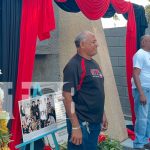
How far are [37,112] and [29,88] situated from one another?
0.31 metres

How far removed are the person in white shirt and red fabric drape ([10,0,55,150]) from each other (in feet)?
4.98

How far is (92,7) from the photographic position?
4250 mm

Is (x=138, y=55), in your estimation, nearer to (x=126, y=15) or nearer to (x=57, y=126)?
(x=126, y=15)

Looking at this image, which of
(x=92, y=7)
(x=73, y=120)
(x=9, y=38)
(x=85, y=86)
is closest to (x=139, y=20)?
(x=92, y=7)

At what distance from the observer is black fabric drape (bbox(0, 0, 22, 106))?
3.47m

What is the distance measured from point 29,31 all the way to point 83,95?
1086 mm

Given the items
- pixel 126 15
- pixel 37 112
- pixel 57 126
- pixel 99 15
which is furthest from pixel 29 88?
pixel 126 15

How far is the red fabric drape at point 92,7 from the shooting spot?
4152mm

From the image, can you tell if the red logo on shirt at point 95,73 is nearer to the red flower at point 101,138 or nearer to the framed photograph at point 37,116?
the framed photograph at point 37,116

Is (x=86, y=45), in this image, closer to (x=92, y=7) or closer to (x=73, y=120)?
(x=73, y=120)

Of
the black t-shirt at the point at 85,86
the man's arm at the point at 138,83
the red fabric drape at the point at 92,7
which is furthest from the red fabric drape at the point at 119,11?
the black t-shirt at the point at 85,86

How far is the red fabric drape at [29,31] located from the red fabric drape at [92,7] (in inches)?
26.7

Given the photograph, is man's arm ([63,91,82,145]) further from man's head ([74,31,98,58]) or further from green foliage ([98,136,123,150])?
green foliage ([98,136,123,150])

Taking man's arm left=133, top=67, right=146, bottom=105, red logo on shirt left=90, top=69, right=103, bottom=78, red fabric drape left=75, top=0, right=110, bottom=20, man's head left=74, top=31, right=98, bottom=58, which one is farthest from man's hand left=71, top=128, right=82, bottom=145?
red fabric drape left=75, top=0, right=110, bottom=20
